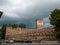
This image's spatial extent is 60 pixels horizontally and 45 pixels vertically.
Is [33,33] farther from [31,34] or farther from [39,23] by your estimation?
[39,23]

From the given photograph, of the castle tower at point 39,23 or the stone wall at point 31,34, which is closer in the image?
the stone wall at point 31,34

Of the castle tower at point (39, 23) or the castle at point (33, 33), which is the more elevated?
the castle tower at point (39, 23)

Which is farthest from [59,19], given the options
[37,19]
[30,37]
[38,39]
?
[37,19]

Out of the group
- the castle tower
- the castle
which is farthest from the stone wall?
the castle tower

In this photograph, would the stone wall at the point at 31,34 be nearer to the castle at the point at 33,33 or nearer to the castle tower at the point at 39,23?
the castle at the point at 33,33

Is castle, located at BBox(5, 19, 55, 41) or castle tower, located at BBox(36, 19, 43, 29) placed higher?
castle tower, located at BBox(36, 19, 43, 29)

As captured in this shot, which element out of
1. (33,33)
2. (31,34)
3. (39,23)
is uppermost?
(39,23)

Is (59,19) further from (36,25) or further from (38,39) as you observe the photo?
(36,25)

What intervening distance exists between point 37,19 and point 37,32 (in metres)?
13.0

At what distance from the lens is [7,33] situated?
60719mm

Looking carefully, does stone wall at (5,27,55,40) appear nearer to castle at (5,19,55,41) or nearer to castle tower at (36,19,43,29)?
castle at (5,19,55,41)

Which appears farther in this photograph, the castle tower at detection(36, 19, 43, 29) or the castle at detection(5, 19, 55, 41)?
the castle tower at detection(36, 19, 43, 29)

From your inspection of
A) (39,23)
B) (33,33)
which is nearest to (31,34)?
(33,33)

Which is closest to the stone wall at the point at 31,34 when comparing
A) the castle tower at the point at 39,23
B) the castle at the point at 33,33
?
the castle at the point at 33,33
